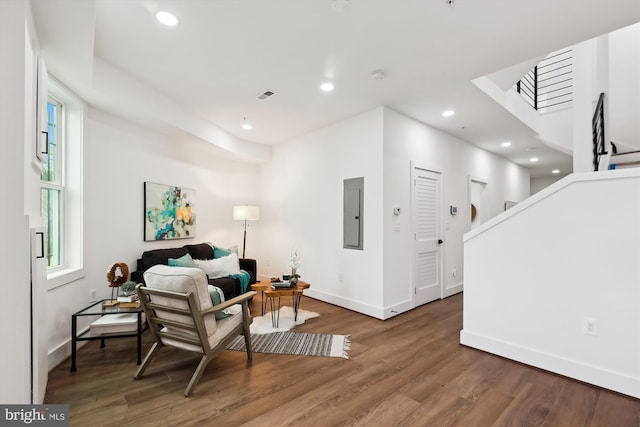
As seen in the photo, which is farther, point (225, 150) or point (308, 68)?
point (225, 150)

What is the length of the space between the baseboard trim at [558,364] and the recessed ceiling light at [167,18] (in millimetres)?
3863

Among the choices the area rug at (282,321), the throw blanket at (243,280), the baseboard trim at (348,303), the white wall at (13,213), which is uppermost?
the white wall at (13,213)

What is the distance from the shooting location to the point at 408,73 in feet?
9.73

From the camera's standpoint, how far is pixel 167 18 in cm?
214

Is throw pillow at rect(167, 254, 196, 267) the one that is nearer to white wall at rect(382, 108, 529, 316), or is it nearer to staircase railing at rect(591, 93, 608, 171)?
white wall at rect(382, 108, 529, 316)

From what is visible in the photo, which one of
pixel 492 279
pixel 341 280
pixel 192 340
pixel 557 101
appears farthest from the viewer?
pixel 557 101

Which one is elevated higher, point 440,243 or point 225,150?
point 225,150

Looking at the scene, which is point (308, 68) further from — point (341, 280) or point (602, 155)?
point (602, 155)

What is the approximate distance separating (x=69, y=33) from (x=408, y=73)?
2.87 meters

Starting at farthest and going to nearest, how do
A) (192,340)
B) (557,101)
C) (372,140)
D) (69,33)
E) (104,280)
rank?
1. (557,101)
2. (372,140)
3. (104,280)
4. (192,340)
5. (69,33)

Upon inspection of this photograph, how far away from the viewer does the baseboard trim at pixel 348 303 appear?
374 centimetres

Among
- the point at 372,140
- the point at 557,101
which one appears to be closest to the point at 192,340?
the point at 372,140

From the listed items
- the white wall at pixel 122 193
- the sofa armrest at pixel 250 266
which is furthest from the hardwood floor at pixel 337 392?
the sofa armrest at pixel 250 266

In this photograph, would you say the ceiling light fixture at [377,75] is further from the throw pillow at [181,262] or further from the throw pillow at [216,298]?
the throw pillow at [181,262]
